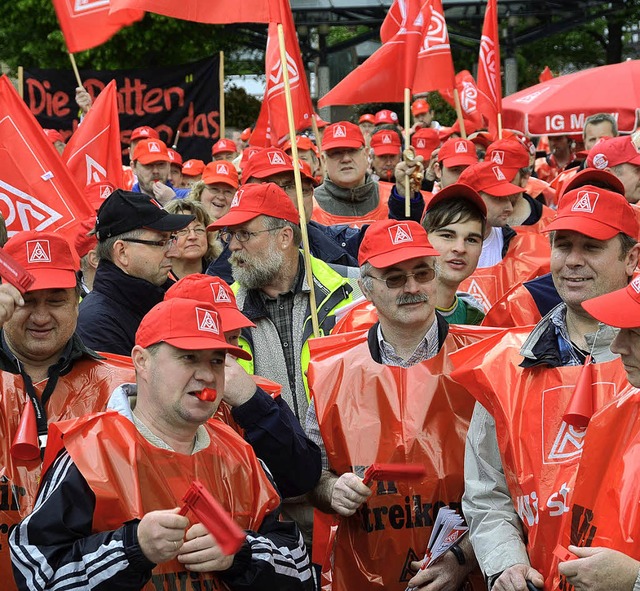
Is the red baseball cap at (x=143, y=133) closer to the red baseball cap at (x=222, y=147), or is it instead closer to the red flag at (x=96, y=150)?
the red baseball cap at (x=222, y=147)

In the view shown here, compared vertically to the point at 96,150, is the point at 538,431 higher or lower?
lower

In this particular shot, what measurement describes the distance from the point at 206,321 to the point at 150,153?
24.6ft

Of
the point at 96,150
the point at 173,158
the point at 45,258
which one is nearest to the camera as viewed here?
the point at 45,258

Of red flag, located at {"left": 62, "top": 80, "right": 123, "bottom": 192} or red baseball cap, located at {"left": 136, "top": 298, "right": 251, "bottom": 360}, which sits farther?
red flag, located at {"left": 62, "top": 80, "right": 123, "bottom": 192}

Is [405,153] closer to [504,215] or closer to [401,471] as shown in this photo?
[504,215]

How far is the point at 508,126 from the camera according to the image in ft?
46.6

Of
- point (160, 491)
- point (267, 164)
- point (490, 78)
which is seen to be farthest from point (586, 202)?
point (490, 78)

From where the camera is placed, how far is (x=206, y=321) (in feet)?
12.8

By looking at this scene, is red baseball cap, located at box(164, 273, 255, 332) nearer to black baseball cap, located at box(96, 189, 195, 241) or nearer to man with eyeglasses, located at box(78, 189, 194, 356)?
man with eyeglasses, located at box(78, 189, 194, 356)

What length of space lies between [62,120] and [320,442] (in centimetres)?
930

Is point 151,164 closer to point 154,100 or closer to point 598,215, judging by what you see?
point 154,100

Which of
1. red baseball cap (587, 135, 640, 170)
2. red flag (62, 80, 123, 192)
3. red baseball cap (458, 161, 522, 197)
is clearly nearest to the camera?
red baseball cap (587, 135, 640, 170)

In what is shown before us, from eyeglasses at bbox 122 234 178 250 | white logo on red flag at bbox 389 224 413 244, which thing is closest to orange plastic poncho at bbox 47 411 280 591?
white logo on red flag at bbox 389 224 413 244

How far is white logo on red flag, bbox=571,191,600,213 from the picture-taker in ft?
14.4
